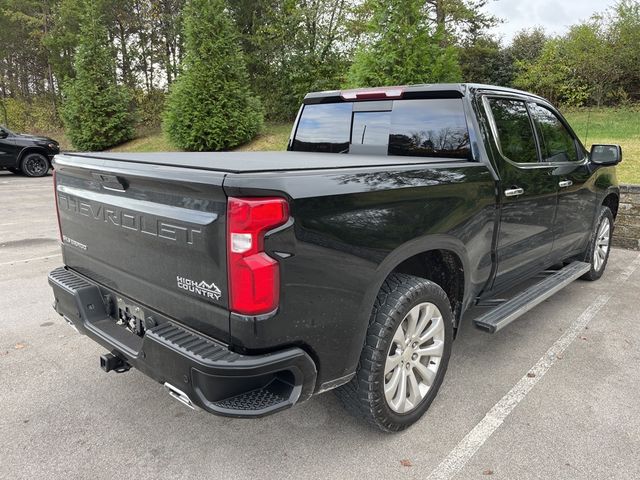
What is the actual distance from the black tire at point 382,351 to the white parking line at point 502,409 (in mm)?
313

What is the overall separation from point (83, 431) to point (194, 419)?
1.95 ft

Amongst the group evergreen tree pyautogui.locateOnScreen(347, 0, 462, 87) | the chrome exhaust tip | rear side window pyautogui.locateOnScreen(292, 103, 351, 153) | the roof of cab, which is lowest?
the chrome exhaust tip

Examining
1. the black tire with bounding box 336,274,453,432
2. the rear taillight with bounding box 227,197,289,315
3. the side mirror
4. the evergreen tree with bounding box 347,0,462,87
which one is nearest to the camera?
the rear taillight with bounding box 227,197,289,315

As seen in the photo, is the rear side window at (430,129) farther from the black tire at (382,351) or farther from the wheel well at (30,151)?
the wheel well at (30,151)

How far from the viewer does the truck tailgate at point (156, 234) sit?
198cm

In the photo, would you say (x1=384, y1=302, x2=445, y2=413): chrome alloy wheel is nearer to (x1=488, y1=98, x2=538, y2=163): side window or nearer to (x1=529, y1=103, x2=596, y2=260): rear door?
(x1=488, y1=98, x2=538, y2=163): side window

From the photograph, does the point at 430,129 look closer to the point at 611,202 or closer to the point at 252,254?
the point at 252,254

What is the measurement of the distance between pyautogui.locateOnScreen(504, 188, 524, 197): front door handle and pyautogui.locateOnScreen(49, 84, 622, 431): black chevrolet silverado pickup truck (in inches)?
0.5

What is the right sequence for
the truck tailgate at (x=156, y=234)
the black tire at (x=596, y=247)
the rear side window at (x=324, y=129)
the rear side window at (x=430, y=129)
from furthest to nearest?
the black tire at (x=596, y=247) → the rear side window at (x=324, y=129) → the rear side window at (x=430, y=129) → the truck tailgate at (x=156, y=234)

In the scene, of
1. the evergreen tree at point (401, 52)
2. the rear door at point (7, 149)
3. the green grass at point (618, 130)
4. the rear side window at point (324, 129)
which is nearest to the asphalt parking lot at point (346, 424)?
the rear side window at point (324, 129)

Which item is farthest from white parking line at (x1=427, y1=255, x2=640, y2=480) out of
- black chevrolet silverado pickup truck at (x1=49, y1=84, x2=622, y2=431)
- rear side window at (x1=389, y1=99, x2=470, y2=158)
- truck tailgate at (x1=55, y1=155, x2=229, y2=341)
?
rear side window at (x1=389, y1=99, x2=470, y2=158)

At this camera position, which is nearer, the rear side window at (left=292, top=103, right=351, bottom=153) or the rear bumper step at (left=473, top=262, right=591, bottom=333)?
the rear bumper step at (left=473, top=262, right=591, bottom=333)

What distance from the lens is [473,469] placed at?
7.83ft

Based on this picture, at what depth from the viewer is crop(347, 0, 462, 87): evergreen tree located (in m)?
10.7
